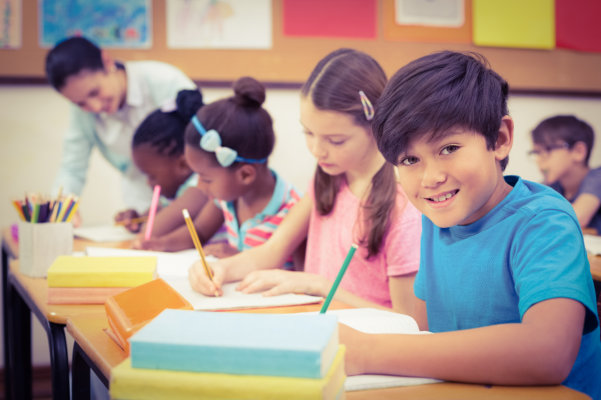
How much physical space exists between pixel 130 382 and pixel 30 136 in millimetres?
2368

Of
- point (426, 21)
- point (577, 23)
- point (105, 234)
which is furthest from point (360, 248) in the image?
point (577, 23)

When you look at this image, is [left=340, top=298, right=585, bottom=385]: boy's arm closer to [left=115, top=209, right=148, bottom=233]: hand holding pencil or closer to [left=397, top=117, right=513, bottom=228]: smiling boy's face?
[left=397, top=117, right=513, bottom=228]: smiling boy's face

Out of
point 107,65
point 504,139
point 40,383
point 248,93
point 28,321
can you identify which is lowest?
point 40,383

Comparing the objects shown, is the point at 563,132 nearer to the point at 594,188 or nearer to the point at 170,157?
the point at 594,188

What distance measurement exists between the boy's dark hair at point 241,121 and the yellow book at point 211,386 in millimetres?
1087

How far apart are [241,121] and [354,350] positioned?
3.36ft

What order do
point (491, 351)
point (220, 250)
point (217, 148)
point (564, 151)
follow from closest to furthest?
1. point (491, 351)
2. point (217, 148)
3. point (220, 250)
4. point (564, 151)

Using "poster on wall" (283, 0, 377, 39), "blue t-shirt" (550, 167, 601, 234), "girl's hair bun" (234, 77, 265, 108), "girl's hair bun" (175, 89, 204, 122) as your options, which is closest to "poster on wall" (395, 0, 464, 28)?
"poster on wall" (283, 0, 377, 39)

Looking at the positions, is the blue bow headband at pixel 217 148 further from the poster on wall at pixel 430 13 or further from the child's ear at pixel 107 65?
the poster on wall at pixel 430 13

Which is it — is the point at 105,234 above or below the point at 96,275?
below

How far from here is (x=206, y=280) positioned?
A: 1129 millimetres

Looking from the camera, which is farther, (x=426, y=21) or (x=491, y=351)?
(x=426, y=21)

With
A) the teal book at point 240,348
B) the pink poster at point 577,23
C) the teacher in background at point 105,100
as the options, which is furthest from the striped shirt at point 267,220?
the pink poster at point 577,23

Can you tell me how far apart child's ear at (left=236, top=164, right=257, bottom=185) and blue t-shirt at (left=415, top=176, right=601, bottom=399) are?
0.70 metres
